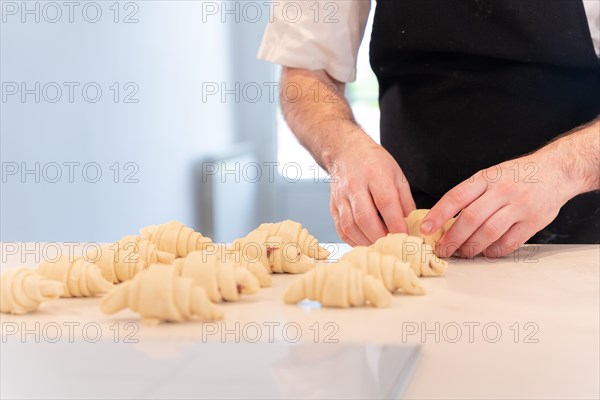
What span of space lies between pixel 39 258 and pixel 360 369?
0.65 metres

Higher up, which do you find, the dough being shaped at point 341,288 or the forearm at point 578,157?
the forearm at point 578,157

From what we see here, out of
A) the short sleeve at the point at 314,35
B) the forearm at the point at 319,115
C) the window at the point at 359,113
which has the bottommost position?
the window at the point at 359,113

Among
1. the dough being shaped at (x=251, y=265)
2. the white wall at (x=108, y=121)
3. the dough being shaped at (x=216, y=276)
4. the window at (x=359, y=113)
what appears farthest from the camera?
the window at (x=359, y=113)

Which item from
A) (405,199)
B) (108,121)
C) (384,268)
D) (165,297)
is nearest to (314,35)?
(405,199)

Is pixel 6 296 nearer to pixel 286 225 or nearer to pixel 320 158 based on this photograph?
pixel 286 225

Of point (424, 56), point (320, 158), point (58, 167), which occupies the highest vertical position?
point (424, 56)

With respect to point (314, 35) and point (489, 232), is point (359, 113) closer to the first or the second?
point (314, 35)

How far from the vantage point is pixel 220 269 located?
0.80 metres

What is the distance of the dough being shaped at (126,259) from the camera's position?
0.91 meters

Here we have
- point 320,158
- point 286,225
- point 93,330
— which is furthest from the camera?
point 320,158

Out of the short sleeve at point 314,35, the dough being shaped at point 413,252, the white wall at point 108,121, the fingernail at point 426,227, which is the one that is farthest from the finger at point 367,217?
the white wall at point 108,121

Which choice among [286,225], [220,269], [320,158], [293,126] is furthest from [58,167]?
[220,269]

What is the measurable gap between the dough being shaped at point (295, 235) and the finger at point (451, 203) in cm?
15

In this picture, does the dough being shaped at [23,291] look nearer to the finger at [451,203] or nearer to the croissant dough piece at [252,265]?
the croissant dough piece at [252,265]
